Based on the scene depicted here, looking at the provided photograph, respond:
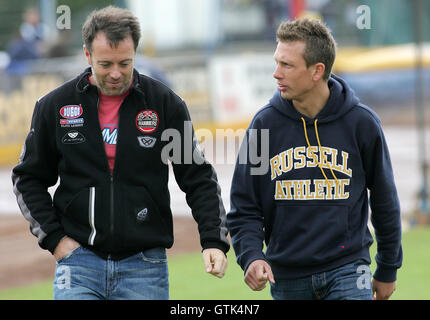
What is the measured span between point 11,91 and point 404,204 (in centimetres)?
800

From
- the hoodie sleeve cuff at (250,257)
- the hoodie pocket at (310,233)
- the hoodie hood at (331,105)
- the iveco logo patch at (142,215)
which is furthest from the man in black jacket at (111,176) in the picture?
the hoodie hood at (331,105)

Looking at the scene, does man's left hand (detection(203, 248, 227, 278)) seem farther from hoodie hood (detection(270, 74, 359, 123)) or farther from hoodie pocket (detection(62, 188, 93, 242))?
hoodie hood (detection(270, 74, 359, 123))

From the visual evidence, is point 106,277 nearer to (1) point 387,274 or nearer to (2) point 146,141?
(2) point 146,141

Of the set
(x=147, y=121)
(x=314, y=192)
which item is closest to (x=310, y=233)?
(x=314, y=192)

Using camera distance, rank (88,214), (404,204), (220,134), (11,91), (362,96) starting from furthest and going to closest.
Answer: (362,96) < (220,134) < (11,91) < (404,204) < (88,214)

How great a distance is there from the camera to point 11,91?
51.7 feet

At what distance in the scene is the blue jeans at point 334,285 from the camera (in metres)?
3.89

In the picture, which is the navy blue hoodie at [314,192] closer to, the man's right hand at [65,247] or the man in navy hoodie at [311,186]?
the man in navy hoodie at [311,186]

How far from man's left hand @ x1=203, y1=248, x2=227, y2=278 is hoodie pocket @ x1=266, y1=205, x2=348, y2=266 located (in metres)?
0.32

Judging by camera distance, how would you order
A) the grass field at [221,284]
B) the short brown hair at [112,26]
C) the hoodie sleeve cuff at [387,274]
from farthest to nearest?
the grass field at [221,284]
the hoodie sleeve cuff at [387,274]
the short brown hair at [112,26]

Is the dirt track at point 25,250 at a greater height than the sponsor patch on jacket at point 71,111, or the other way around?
the sponsor patch on jacket at point 71,111

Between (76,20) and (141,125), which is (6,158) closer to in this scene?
(76,20)

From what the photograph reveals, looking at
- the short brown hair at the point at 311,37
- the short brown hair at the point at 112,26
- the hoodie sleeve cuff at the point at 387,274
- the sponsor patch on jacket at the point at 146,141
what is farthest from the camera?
the hoodie sleeve cuff at the point at 387,274

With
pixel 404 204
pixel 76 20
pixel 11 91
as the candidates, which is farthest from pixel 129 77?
pixel 76 20
